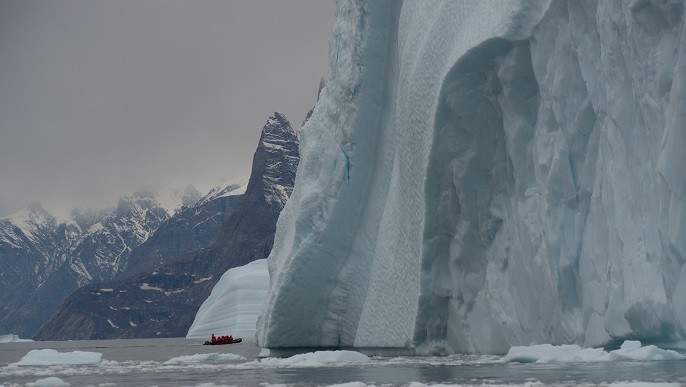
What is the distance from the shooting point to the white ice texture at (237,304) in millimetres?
59500

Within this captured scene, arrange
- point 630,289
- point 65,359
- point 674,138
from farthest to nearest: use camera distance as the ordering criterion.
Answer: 1. point 65,359
2. point 630,289
3. point 674,138

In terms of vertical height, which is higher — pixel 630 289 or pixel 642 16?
pixel 642 16

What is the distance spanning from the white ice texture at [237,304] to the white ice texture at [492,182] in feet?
89.0

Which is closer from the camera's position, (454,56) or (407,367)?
(407,367)

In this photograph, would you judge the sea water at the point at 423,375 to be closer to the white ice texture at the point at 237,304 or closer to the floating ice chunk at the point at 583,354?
the floating ice chunk at the point at 583,354

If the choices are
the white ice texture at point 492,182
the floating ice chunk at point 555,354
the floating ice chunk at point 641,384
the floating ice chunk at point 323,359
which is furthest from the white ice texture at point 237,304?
the floating ice chunk at point 641,384

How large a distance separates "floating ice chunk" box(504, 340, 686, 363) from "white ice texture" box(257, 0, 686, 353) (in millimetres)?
390

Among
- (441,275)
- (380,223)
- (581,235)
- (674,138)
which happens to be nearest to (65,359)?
(380,223)

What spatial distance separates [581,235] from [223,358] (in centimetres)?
1353

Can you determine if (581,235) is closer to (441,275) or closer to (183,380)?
(441,275)

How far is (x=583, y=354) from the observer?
53.6ft

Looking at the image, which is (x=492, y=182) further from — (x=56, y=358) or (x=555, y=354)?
(x=56, y=358)

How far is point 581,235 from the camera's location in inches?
711

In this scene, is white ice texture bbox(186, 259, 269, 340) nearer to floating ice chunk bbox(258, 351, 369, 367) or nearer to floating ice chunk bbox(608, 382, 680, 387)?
floating ice chunk bbox(258, 351, 369, 367)
